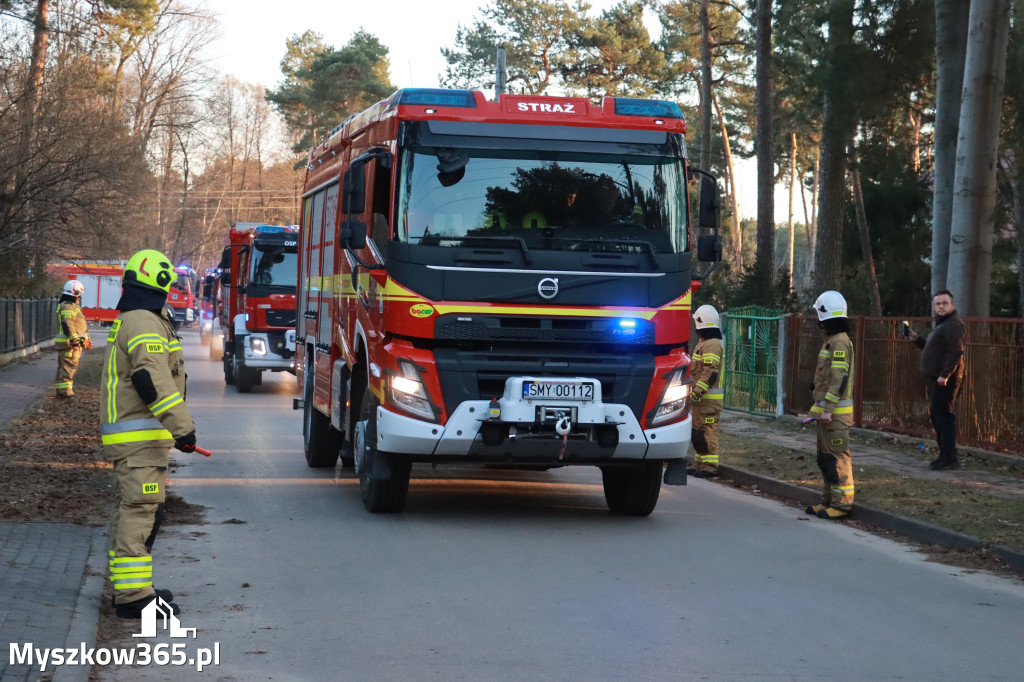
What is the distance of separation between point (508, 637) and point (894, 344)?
1273 centimetres

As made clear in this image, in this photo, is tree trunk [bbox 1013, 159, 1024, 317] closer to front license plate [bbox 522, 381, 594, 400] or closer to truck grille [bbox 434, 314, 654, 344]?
truck grille [bbox 434, 314, 654, 344]

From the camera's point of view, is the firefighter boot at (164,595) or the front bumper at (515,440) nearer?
the firefighter boot at (164,595)

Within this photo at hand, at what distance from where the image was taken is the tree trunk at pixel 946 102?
19.0m

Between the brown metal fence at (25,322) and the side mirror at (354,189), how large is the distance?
2083 centimetres

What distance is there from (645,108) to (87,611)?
5.95 meters

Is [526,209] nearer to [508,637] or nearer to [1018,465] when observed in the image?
[508,637]

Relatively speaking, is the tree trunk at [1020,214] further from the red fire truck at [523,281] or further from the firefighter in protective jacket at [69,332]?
the firefighter in protective jacket at [69,332]

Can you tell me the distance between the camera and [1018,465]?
14844 millimetres

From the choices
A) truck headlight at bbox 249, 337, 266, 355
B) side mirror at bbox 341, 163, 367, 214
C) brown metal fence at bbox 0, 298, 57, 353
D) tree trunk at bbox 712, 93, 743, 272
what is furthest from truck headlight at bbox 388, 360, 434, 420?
tree trunk at bbox 712, 93, 743, 272

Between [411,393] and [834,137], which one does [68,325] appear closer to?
[411,393]

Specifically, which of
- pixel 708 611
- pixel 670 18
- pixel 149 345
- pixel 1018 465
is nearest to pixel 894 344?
pixel 1018 465

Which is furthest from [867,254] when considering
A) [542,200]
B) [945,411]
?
[542,200]

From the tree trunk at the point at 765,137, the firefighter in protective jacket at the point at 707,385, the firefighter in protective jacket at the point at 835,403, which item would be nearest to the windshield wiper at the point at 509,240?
the firefighter in protective jacket at the point at 835,403

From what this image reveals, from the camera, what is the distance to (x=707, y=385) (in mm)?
13820
